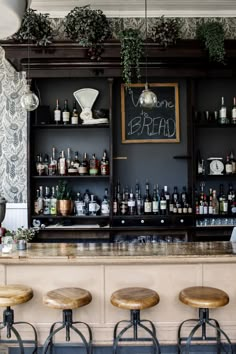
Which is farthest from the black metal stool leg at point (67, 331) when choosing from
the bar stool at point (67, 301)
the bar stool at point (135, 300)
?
the bar stool at point (135, 300)

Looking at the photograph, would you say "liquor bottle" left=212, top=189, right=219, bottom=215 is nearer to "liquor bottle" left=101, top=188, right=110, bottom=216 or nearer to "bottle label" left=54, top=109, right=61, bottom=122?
"liquor bottle" left=101, top=188, right=110, bottom=216

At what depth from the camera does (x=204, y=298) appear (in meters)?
2.65

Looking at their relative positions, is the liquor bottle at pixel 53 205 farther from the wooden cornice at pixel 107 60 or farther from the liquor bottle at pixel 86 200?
the wooden cornice at pixel 107 60

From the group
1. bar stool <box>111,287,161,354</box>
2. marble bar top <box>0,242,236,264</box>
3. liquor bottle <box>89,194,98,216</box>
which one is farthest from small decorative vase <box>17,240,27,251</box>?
liquor bottle <box>89,194,98,216</box>

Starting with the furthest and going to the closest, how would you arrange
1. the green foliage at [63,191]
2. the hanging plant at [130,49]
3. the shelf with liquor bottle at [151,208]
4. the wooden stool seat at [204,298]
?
the green foliage at [63,191], the shelf with liquor bottle at [151,208], the hanging plant at [130,49], the wooden stool seat at [204,298]

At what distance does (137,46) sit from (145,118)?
93cm

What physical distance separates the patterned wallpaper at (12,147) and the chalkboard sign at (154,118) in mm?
1290

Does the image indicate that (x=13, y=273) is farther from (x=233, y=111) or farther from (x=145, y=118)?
(x=233, y=111)

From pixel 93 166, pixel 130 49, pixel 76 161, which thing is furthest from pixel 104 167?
pixel 130 49

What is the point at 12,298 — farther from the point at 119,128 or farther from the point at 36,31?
the point at 36,31

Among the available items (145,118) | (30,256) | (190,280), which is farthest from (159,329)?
(145,118)

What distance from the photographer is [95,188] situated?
5102mm

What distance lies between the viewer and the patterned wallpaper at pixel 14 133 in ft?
17.0

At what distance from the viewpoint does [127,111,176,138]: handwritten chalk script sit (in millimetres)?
5031
